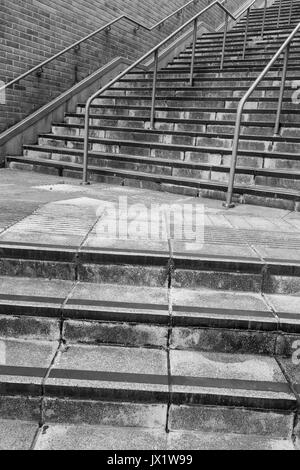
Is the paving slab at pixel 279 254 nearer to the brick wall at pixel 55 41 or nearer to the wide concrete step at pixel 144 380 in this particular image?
the wide concrete step at pixel 144 380

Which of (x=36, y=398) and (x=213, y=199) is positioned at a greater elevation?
(x=213, y=199)

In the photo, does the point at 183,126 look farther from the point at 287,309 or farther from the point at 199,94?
the point at 287,309

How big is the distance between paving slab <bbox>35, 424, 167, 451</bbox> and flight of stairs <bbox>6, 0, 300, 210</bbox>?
3.01 metres

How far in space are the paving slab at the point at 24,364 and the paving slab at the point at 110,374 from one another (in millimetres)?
56

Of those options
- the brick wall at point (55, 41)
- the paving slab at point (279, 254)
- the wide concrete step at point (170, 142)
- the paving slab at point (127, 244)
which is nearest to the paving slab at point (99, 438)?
the paving slab at point (127, 244)

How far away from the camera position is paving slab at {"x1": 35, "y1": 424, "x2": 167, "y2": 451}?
1.76 metres

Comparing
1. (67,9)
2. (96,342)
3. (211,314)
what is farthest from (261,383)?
(67,9)

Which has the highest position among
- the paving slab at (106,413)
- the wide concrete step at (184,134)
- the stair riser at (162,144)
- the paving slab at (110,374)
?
the wide concrete step at (184,134)

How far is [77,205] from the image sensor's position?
12.9 ft

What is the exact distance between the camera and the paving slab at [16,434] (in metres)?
1.72

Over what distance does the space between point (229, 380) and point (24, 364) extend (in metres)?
0.97

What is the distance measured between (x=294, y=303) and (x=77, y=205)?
87.7 inches

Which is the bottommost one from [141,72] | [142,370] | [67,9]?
[142,370]

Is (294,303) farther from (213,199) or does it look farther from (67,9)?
(67,9)
